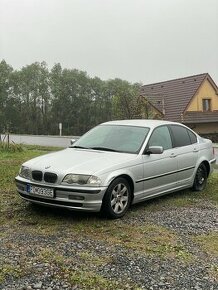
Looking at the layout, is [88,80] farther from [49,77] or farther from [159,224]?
[159,224]

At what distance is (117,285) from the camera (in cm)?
418

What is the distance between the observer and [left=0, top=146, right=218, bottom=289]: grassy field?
4477 millimetres

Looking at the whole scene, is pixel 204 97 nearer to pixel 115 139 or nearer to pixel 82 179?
pixel 115 139

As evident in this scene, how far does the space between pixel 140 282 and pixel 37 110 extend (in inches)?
2549

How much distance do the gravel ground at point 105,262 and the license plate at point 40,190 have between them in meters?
0.70

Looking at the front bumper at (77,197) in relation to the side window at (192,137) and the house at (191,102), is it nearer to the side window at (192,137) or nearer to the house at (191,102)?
the side window at (192,137)

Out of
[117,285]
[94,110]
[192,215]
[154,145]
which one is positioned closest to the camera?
[117,285]

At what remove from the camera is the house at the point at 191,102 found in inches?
1713

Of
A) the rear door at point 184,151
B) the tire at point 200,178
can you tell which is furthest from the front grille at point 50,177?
the tire at point 200,178

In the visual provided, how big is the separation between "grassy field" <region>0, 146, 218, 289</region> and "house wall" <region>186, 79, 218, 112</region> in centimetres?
3708

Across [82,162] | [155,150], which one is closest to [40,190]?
[82,162]

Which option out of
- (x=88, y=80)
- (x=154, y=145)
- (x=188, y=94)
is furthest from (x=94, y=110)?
(x=154, y=145)

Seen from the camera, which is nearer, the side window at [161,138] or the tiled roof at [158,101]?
the side window at [161,138]

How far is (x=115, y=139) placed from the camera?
7.63 metres
